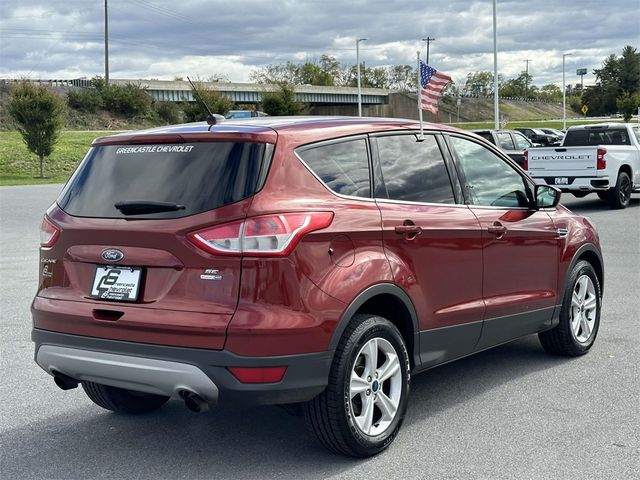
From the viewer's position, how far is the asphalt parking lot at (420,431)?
425 centimetres

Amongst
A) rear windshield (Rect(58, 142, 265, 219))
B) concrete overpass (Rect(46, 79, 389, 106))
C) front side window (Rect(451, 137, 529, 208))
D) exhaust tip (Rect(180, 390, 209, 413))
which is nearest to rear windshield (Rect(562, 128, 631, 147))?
front side window (Rect(451, 137, 529, 208))

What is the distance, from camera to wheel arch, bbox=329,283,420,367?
13.5 ft

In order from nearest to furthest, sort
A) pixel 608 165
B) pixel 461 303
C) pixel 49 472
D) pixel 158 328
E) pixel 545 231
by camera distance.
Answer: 1. pixel 158 328
2. pixel 49 472
3. pixel 461 303
4. pixel 545 231
5. pixel 608 165

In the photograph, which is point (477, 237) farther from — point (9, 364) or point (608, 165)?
point (608, 165)

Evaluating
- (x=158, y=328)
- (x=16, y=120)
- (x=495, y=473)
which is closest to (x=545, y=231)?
(x=495, y=473)

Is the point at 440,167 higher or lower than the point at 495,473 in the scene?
higher

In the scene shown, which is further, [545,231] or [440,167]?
[545,231]

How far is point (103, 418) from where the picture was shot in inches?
204

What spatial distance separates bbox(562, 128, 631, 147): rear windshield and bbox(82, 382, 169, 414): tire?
16.8 m

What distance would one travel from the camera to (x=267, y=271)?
388 centimetres

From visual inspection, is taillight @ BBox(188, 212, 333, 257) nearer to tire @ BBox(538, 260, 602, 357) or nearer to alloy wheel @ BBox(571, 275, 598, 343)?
tire @ BBox(538, 260, 602, 357)

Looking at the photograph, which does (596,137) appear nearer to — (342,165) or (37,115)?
(342,165)

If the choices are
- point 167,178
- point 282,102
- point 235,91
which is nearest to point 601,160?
point 167,178

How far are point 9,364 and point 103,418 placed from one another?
5.18ft
